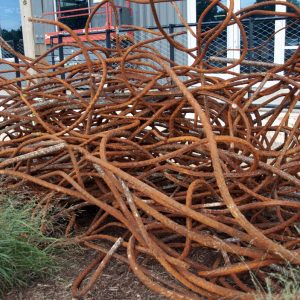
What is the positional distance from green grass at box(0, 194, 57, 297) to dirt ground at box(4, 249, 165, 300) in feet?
0.14

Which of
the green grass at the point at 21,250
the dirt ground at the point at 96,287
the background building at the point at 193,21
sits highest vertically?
the background building at the point at 193,21

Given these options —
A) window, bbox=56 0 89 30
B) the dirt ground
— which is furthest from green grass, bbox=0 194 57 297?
window, bbox=56 0 89 30

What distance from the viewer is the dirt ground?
189cm

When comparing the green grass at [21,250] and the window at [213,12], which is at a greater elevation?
the window at [213,12]

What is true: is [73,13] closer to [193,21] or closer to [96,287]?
[193,21]

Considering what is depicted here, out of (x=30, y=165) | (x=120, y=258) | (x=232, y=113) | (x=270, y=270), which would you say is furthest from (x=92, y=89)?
(x=270, y=270)

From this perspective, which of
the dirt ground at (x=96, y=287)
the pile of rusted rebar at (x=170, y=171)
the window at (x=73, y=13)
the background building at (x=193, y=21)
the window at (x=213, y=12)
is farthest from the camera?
the window at (x=73, y=13)

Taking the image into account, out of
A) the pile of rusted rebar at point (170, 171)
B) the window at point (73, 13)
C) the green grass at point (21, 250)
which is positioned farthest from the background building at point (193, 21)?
the green grass at point (21, 250)

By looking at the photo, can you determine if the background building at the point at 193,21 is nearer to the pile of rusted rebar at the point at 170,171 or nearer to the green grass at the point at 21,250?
the pile of rusted rebar at the point at 170,171

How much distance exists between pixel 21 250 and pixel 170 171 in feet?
2.57

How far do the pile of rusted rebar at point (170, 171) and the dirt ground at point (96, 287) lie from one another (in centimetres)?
6

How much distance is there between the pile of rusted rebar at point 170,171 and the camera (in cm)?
164

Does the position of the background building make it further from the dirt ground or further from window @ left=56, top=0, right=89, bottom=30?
the dirt ground

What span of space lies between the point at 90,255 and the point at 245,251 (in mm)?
885
